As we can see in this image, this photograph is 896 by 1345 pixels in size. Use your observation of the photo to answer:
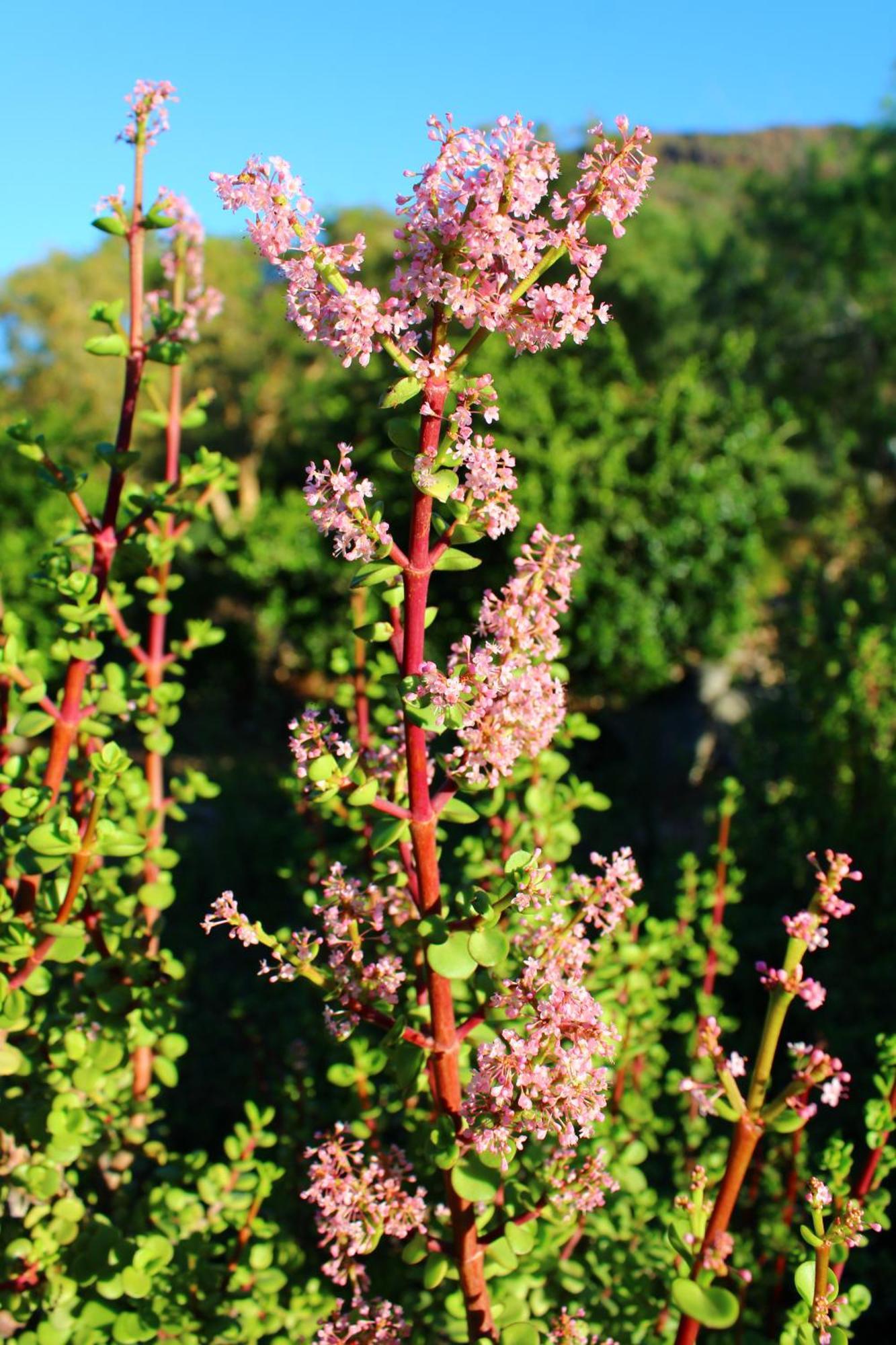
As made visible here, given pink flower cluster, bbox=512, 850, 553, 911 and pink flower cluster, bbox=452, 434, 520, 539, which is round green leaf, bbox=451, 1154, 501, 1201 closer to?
pink flower cluster, bbox=512, 850, 553, 911

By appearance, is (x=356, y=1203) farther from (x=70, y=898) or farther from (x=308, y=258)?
(x=308, y=258)

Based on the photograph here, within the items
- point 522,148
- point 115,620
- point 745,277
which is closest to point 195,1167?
point 115,620

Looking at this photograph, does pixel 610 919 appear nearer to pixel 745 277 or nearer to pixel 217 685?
pixel 217 685

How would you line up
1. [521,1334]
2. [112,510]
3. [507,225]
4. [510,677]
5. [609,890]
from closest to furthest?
[507,225]
[510,677]
[521,1334]
[609,890]
[112,510]

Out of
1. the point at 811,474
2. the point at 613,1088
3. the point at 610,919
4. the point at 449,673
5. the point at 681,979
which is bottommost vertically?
the point at 613,1088

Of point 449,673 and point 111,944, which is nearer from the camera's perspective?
point 449,673

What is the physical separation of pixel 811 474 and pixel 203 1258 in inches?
678

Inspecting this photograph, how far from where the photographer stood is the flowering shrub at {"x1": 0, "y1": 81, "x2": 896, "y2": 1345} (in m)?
1.16

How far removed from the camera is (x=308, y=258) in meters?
1.12

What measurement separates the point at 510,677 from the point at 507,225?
0.55 m

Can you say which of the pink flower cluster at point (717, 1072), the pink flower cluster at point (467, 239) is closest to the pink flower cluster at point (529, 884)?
the pink flower cluster at point (717, 1072)

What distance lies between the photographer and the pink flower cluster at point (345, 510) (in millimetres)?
1183

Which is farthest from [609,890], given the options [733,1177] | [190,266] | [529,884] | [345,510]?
[190,266]

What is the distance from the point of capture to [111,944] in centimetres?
187
